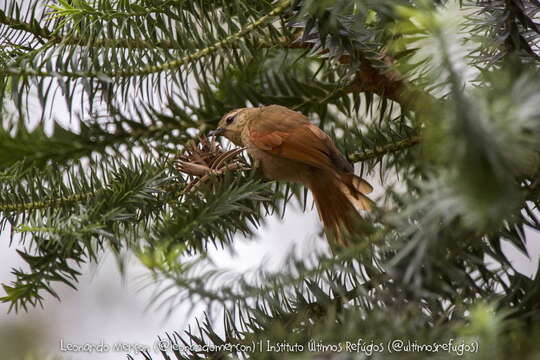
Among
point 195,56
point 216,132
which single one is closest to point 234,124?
point 216,132

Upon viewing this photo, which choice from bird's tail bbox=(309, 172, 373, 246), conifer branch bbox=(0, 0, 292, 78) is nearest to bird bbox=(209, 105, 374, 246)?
bird's tail bbox=(309, 172, 373, 246)

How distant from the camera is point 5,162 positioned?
619mm

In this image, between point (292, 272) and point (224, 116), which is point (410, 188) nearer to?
point (292, 272)

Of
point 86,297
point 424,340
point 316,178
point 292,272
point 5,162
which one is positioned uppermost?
point 86,297

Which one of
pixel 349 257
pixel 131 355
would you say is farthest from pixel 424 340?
pixel 131 355

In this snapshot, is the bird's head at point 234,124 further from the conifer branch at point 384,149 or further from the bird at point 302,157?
the conifer branch at point 384,149

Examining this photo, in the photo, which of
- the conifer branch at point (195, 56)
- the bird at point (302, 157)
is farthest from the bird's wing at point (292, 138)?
the conifer branch at point (195, 56)

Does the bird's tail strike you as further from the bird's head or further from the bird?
the bird's head

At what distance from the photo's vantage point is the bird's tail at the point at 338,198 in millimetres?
901

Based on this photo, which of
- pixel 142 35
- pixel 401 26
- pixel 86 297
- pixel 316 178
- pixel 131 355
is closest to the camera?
pixel 401 26

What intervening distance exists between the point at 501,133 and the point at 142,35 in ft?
1.91

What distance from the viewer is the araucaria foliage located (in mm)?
345

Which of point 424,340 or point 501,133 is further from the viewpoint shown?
point 424,340

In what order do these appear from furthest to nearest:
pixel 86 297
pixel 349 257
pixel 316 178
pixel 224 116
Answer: pixel 86 297 → pixel 316 178 → pixel 224 116 → pixel 349 257
